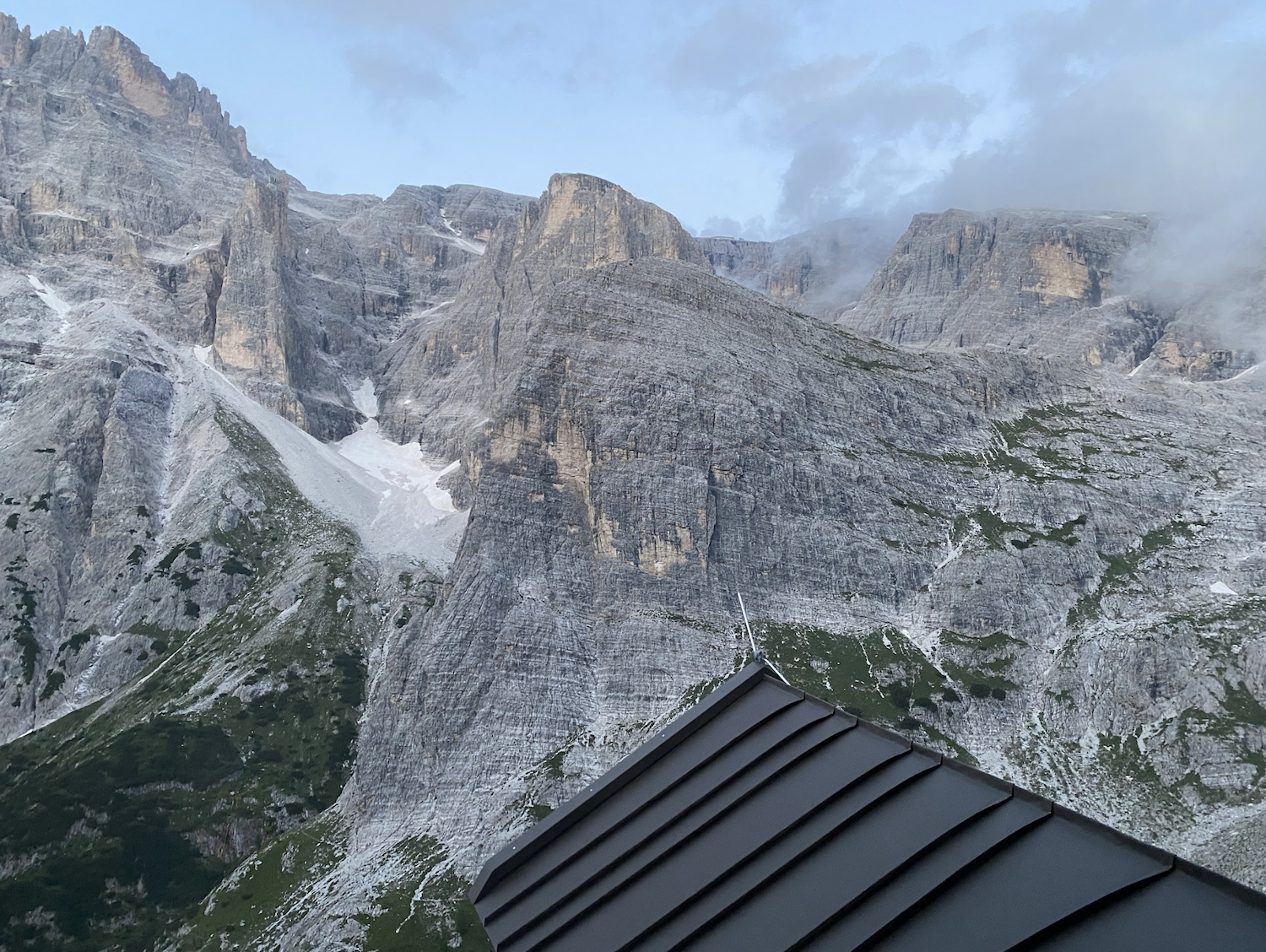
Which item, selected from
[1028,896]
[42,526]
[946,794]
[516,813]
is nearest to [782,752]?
[946,794]

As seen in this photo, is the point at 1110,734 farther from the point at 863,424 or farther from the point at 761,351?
the point at 761,351

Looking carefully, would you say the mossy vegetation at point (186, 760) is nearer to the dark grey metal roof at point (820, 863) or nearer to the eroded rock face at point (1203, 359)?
the dark grey metal roof at point (820, 863)

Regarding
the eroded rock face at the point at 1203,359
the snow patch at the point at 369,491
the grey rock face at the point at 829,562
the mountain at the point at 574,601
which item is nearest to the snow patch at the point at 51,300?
the mountain at the point at 574,601

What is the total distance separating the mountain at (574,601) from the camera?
9456 centimetres

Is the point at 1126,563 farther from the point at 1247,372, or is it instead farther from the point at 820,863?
the point at 820,863

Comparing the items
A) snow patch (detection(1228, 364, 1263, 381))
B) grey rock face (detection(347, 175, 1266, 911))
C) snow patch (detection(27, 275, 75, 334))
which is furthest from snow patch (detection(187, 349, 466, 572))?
snow patch (detection(1228, 364, 1263, 381))

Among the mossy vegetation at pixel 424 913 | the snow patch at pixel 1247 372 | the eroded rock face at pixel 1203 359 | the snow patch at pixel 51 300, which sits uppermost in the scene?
the snow patch at pixel 51 300

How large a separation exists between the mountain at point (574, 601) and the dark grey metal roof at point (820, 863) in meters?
68.3

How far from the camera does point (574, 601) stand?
115m

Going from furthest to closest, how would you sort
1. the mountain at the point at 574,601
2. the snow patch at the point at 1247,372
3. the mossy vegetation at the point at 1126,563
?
the snow patch at the point at 1247,372, the mossy vegetation at the point at 1126,563, the mountain at the point at 574,601

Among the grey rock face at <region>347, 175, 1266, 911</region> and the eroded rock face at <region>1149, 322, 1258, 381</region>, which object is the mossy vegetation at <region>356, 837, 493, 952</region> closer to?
the grey rock face at <region>347, 175, 1266, 911</region>

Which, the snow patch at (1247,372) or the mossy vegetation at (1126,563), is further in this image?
the snow patch at (1247,372)

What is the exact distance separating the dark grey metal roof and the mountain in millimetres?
68347

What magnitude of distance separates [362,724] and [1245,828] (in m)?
92.5
